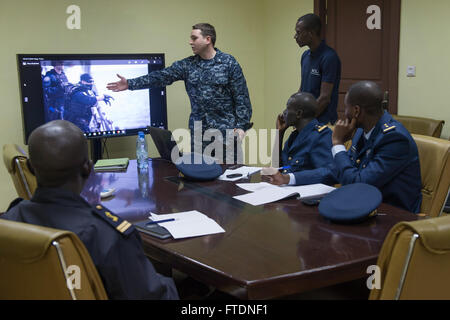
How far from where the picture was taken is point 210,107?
12.9 ft

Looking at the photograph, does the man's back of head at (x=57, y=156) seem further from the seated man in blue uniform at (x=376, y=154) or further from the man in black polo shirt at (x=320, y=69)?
the man in black polo shirt at (x=320, y=69)

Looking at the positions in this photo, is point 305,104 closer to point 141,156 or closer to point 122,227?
point 141,156

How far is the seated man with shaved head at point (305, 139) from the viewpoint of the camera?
2607 millimetres

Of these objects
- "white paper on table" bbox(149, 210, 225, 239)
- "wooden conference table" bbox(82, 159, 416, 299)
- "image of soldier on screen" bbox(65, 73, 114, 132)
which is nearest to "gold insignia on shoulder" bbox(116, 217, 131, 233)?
"wooden conference table" bbox(82, 159, 416, 299)

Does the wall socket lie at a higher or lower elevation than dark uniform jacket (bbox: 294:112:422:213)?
higher

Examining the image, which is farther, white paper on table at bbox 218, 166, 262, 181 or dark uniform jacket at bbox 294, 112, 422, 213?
white paper on table at bbox 218, 166, 262, 181

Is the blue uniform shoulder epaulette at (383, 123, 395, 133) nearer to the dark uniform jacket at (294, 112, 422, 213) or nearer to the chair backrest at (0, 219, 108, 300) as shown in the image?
the dark uniform jacket at (294, 112, 422, 213)

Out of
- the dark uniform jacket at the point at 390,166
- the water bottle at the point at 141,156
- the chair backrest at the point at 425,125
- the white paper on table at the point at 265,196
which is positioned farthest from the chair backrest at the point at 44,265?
the chair backrest at the point at 425,125

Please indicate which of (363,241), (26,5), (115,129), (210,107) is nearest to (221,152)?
(210,107)

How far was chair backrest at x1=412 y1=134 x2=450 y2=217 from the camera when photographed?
2254mm

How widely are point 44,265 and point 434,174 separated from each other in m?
1.78

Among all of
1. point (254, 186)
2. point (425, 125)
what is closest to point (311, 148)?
point (254, 186)

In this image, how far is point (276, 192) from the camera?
2273 mm
